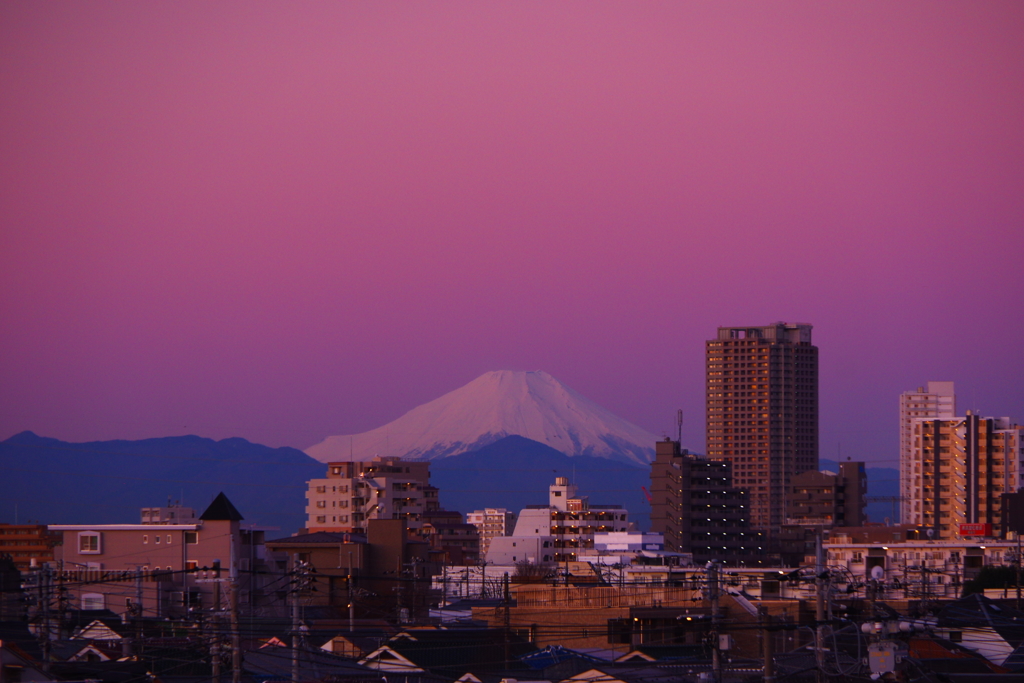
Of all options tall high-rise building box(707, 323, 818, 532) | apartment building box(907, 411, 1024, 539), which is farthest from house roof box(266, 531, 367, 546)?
tall high-rise building box(707, 323, 818, 532)

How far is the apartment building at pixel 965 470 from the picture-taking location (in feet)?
305

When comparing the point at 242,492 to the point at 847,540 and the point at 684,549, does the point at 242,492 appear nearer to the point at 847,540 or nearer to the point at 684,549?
the point at 684,549

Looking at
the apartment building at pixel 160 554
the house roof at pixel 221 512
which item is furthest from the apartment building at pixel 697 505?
the house roof at pixel 221 512

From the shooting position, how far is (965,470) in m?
96.2

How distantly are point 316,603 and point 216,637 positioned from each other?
2825 cm

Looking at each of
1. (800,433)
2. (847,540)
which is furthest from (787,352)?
(847,540)

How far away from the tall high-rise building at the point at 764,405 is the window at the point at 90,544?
13122 centimetres

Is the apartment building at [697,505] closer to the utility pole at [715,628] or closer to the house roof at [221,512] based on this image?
the house roof at [221,512]

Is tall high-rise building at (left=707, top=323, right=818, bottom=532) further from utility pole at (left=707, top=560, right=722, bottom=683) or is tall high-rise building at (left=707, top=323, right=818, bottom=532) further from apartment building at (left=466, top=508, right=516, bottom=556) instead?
utility pole at (left=707, top=560, right=722, bottom=683)

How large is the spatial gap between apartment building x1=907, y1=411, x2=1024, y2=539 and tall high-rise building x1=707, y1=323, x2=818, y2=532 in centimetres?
6930

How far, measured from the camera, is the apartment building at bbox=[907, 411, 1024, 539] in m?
92.9

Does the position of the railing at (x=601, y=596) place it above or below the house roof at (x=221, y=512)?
below

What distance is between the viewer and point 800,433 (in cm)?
17150

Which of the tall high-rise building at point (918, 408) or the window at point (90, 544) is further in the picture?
the tall high-rise building at point (918, 408)
